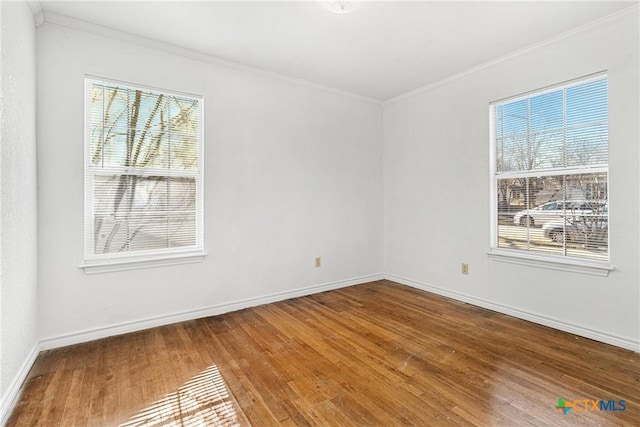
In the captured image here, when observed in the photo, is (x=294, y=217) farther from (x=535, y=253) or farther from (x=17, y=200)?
(x=535, y=253)

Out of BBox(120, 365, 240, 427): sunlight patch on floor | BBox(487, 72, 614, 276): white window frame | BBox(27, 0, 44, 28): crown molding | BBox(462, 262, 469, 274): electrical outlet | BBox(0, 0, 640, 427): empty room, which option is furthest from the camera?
BBox(462, 262, 469, 274): electrical outlet

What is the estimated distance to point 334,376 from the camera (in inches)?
80.7

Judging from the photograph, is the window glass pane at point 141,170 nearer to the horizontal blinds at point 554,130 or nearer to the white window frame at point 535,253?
the white window frame at point 535,253

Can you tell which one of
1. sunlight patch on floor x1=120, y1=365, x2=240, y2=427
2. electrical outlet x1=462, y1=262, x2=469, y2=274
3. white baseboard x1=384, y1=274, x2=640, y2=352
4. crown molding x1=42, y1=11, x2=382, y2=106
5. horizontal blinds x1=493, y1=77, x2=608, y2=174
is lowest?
sunlight patch on floor x1=120, y1=365, x2=240, y2=427

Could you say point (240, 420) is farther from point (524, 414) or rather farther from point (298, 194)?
point (298, 194)

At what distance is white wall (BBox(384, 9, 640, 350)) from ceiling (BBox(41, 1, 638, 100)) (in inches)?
9.8

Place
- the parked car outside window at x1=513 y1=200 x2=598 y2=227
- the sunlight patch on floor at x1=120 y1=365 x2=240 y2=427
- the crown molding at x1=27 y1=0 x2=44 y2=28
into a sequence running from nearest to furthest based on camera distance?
the sunlight patch on floor at x1=120 y1=365 x2=240 y2=427
the crown molding at x1=27 y1=0 x2=44 y2=28
the parked car outside window at x1=513 y1=200 x2=598 y2=227

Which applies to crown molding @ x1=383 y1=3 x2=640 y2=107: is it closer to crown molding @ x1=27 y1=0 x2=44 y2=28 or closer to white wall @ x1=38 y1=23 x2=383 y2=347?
white wall @ x1=38 y1=23 x2=383 y2=347

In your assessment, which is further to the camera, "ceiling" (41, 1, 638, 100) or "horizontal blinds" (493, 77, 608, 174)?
"horizontal blinds" (493, 77, 608, 174)

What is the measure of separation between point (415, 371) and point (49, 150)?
128 inches

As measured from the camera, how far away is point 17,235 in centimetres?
192

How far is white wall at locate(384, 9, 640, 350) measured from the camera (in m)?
2.40

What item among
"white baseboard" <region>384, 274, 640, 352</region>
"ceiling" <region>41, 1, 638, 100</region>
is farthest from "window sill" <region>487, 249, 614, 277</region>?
"ceiling" <region>41, 1, 638, 100</region>

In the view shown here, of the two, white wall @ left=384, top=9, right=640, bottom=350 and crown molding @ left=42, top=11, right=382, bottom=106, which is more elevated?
crown molding @ left=42, top=11, right=382, bottom=106
